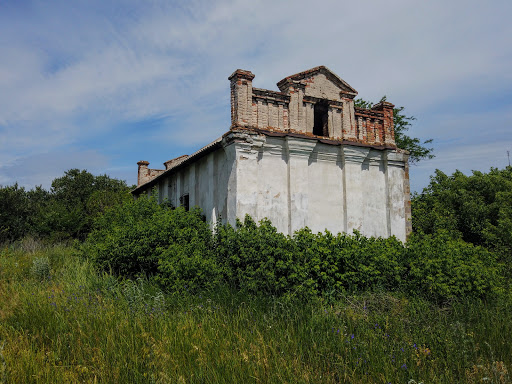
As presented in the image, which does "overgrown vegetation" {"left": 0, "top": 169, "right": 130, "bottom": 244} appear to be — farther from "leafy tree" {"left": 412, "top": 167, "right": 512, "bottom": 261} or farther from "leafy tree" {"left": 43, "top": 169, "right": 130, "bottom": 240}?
"leafy tree" {"left": 412, "top": 167, "right": 512, "bottom": 261}

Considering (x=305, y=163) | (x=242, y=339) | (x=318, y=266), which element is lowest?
(x=242, y=339)

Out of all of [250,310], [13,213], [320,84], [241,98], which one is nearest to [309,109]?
[320,84]

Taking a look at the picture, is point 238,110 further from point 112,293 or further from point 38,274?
point 38,274

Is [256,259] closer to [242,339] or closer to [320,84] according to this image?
[242,339]

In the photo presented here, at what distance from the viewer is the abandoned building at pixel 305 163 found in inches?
404

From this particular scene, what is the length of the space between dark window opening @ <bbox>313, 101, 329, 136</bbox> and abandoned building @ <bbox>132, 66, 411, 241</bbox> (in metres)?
0.03

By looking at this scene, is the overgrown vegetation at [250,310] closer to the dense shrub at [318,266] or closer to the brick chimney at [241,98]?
the dense shrub at [318,266]

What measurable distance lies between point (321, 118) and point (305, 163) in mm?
2378

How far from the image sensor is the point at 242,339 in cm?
491

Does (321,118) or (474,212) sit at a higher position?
(321,118)

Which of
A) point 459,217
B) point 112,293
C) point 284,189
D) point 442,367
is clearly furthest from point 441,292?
point 459,217

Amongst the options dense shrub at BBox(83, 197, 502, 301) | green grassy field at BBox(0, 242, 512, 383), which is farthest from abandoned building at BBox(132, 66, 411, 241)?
green grassy field at BBox(0, 242, 512, 383)

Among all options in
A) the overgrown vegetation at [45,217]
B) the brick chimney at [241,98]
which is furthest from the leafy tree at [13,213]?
the brick chimney at [241,98]

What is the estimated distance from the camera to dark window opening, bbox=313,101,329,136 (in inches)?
468
